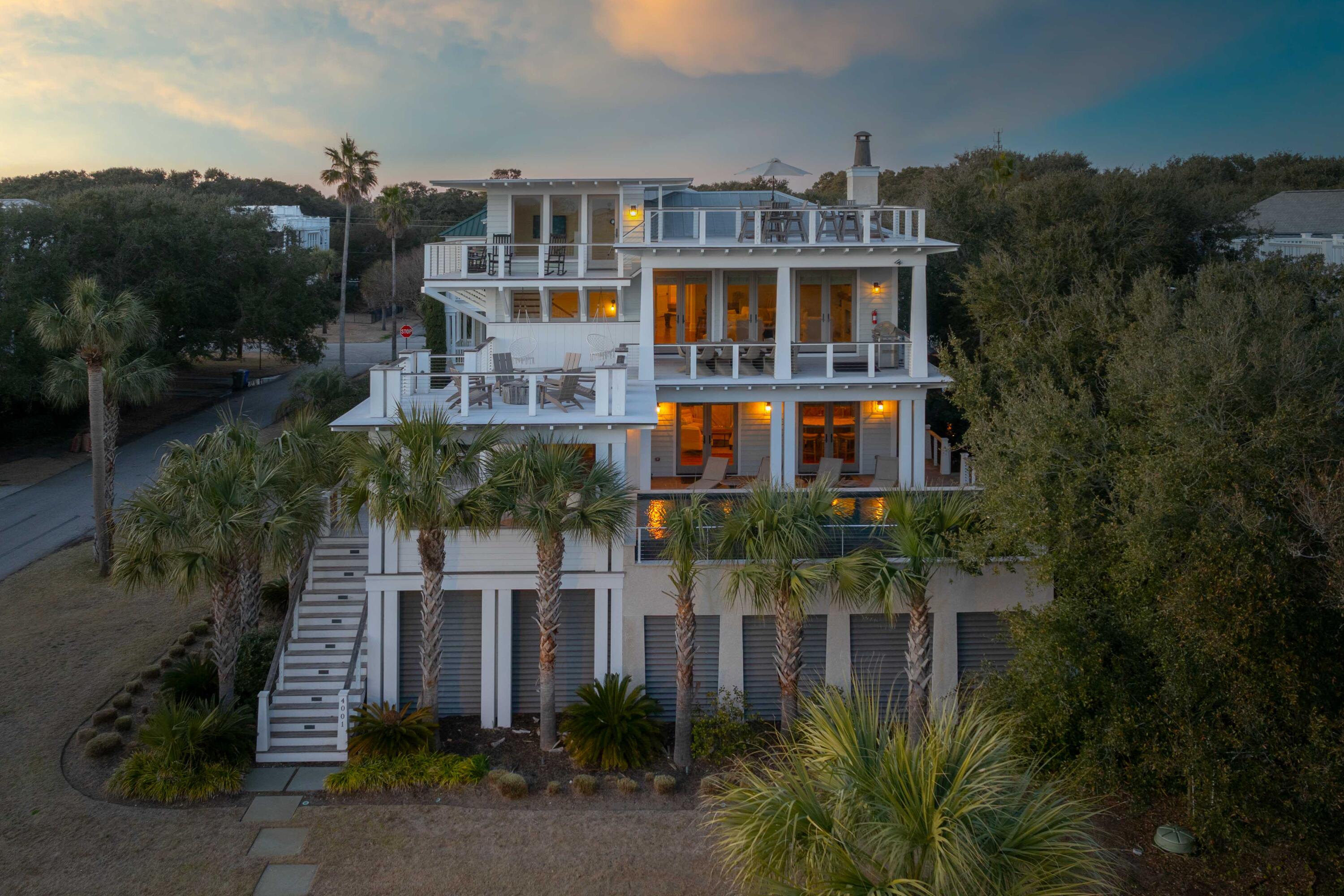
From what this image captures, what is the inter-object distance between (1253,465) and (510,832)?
1064cm

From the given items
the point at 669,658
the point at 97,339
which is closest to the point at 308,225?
the point at 97,339

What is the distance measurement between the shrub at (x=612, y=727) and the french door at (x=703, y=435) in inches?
285

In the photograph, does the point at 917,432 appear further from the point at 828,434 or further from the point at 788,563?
the point at 788,563

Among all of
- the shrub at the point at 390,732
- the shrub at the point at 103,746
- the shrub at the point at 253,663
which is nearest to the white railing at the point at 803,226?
the shrub at the point at 390,732

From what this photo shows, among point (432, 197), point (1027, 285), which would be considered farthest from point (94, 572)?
point (432, 197)

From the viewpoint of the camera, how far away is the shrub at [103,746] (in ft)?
48.0

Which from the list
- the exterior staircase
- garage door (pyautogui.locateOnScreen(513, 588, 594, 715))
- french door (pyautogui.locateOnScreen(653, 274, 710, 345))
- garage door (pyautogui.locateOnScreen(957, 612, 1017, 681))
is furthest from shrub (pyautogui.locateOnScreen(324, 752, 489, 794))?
french door (pyautogui.locateOnScreen(653, 274, 710, 345))

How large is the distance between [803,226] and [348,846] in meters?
14.6

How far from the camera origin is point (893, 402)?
22.0 meters

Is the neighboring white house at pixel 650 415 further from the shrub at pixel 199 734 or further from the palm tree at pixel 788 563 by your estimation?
the palm tree at pixel 788 563

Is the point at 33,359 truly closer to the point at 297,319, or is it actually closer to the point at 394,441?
the point at 297,319

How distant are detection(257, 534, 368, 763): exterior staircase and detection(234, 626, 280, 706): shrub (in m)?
0.48

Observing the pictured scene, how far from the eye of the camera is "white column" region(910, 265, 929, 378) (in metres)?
19.8

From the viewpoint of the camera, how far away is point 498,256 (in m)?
21.5
